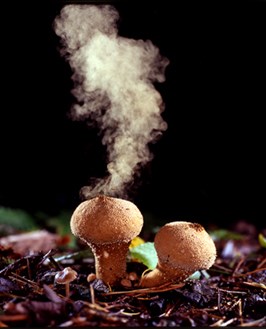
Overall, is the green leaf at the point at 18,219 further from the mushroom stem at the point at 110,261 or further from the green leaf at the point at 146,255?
the mushroom stem at the point at 110,261

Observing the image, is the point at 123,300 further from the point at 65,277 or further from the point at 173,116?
the point at 173,116

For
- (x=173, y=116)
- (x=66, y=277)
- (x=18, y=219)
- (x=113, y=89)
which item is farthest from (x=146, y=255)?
(x=18, y=219)

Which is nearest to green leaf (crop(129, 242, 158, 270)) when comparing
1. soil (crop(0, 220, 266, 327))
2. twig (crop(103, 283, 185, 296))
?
soil (crop(0, 220, 266, 327))

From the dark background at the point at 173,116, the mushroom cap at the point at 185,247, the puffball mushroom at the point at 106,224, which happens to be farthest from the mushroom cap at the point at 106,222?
the dark background at the point at 173,116

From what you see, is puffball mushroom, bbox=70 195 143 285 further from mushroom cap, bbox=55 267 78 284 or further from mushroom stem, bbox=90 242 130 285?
mushroom cap, bbox=55 267 78 284

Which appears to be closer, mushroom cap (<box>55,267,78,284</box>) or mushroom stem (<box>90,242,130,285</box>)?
mushroom cap (<box>55,267,78,284</box>)

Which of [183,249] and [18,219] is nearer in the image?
[183,249]
